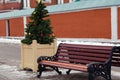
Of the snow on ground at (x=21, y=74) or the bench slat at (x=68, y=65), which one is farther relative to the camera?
the snow on ground at (x=21, y=74)

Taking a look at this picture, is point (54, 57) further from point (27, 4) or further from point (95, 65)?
point (27, 4)

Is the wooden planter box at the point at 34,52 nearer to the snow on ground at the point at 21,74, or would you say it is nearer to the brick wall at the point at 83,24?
the snow on ground at the point at 21,74

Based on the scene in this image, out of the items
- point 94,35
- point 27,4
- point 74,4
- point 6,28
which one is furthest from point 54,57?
point 27,4

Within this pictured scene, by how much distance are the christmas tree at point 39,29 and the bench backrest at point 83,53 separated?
1.18 metres

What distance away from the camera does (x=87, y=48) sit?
9695mm

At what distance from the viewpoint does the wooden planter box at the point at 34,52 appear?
11547 mm

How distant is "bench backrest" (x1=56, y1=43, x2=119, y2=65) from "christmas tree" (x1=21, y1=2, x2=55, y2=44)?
3.88 feet

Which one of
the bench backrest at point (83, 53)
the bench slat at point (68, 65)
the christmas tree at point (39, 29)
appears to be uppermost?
the christmas tree at point (39, 29)

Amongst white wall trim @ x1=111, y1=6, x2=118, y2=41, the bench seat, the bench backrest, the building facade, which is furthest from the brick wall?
the bench seat

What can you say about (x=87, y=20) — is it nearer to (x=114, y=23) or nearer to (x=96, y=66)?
(x=114, y=23)

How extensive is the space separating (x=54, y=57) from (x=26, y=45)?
144 cm

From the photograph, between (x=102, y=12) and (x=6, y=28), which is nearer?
(x=102, y=12)

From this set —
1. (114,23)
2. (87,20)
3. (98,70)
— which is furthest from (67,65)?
(87,20)

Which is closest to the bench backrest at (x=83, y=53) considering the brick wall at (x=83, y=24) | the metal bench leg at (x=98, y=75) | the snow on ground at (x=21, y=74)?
the metal bench leg at (x=98, y=75)
